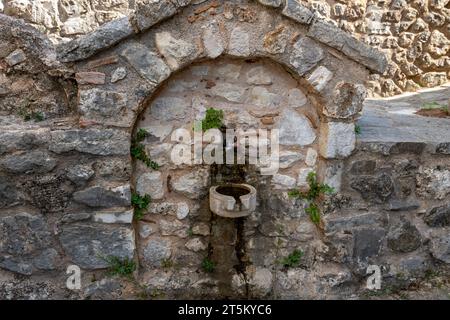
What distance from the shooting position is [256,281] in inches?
124

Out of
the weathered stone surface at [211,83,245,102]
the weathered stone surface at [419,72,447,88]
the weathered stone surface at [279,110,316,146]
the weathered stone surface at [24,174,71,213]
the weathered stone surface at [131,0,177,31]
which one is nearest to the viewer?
the weathered stone surface at [131,0,177,31]

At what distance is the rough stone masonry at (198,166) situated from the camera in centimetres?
264

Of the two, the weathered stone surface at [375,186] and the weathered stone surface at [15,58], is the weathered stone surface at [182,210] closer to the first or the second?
the weathered stone surface at [375,186]

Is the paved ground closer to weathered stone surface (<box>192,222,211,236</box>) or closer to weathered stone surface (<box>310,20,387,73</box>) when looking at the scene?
weathered stone surface (<box>310,20,387,73</box>)

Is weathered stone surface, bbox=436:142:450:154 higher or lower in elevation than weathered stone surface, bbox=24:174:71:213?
higher

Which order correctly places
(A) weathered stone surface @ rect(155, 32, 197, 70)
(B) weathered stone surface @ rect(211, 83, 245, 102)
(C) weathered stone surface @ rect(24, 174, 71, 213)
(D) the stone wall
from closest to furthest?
(A) weathered stone surface @ rect(155, 32, 197, 70), (C) weathered stone surface @ rect(24, 174, 71, 213), (B) weathered stone surface @ rect(211, 83, 245, 102), (D) the stone wall

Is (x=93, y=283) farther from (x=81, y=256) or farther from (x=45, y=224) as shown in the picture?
(x=45, y=224)

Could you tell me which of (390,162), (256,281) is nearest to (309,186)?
(390,162)

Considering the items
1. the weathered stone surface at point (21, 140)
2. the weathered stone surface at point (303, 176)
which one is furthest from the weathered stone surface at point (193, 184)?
the weathered stone surface at point (21, 140)

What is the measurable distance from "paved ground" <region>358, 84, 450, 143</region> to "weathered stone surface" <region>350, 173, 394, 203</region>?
0.28 meters

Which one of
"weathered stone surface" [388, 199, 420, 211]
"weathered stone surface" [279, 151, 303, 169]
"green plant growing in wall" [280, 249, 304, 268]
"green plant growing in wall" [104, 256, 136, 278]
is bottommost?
"green plant growing in wall" [280, 249, 304, 268]

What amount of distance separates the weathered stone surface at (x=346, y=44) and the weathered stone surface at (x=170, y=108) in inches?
38.6

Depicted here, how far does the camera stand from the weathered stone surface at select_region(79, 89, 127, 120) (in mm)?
2615

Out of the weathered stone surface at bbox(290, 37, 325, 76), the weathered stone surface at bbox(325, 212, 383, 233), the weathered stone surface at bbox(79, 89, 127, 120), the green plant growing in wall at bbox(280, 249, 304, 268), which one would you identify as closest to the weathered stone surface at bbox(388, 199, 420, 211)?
the weathered stone surface at bbox(325, 212, 383, 233)
